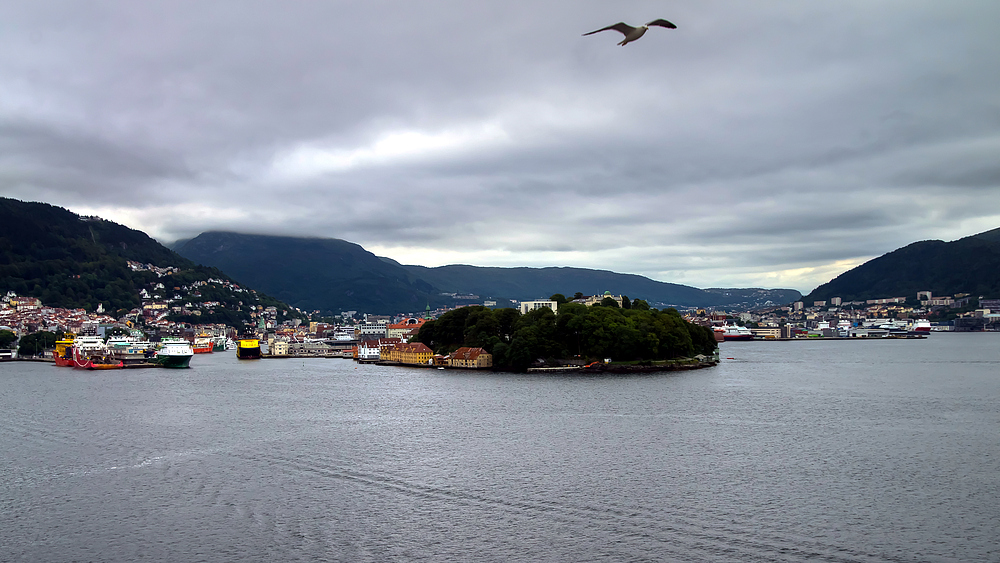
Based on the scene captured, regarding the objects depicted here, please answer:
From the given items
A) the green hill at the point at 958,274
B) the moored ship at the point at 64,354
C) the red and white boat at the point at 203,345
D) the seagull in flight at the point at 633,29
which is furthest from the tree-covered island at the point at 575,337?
the green hill at the point at 958,274

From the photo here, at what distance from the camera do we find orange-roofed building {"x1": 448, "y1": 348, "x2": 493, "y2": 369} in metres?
55.4

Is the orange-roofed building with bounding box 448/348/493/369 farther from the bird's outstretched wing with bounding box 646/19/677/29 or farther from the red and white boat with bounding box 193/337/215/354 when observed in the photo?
the red and white boat with bounding box 193/337/215/354

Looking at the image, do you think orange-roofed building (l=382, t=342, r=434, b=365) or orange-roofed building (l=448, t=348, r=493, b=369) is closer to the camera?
orange-roofed building (l=448, t=348, r=493, b=369)

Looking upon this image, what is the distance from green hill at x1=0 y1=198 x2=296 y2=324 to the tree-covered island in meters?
91.2

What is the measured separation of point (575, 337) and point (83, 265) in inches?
4595

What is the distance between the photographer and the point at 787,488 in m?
16.6

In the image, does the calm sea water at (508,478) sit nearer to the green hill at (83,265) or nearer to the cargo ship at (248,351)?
the cargo ship at (248,351)

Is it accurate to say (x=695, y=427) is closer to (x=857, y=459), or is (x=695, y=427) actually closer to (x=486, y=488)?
(x=857, y=459)

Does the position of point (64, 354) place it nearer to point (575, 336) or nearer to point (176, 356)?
point (176, 356)

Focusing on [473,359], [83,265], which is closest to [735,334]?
[473,359]

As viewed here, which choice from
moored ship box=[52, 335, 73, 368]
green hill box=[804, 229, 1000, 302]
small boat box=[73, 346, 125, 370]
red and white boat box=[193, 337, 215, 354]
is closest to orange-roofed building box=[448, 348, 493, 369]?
small boat box=[73, 346, 125, 370]

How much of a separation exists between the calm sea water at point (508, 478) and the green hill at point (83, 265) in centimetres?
10634

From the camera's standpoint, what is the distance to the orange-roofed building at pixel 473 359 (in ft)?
182

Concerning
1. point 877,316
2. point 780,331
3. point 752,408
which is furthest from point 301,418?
point 877,316
